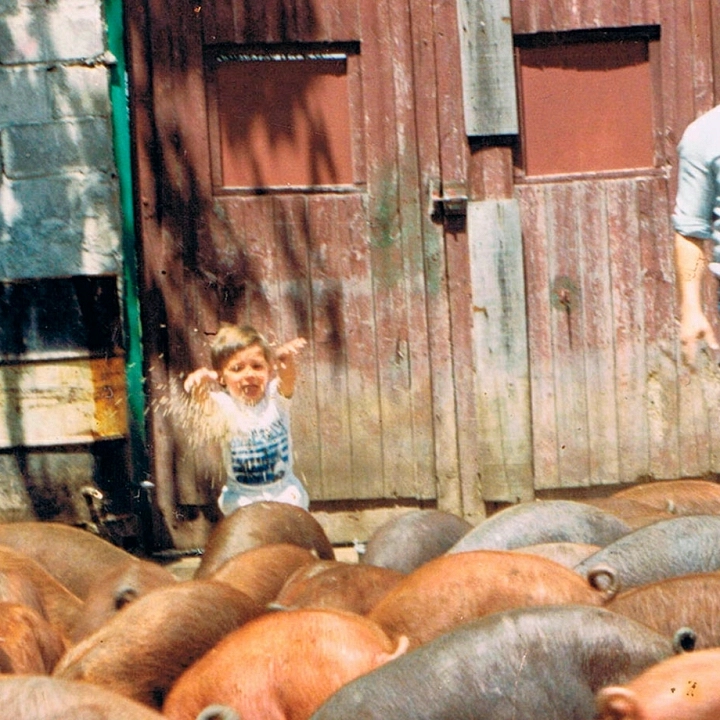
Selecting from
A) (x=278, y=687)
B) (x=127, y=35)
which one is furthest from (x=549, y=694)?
(x=127, y=35)

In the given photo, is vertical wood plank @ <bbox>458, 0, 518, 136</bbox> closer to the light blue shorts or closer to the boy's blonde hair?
the boy's blonde hair

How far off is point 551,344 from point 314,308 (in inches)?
41.4

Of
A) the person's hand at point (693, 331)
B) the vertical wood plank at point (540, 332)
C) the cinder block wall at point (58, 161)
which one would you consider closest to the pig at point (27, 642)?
the person's hand at point (693, 331)

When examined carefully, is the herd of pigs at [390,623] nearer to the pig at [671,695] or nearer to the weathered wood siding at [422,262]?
the pig at [671,695]

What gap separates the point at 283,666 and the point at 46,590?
153 cm

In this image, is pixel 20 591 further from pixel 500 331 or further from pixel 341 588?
pixel 500 331

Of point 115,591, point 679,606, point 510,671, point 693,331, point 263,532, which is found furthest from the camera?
point 263,532

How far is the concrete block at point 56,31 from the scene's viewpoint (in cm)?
674

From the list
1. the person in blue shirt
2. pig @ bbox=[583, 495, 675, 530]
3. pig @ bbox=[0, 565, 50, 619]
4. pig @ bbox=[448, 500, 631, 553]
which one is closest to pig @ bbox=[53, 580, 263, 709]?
pig @ bbox=[0, 565, 50, 619]

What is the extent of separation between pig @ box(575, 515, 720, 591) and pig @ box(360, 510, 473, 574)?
3.16ft

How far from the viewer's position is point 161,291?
22.7ft

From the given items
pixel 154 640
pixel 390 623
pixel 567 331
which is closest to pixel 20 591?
pixel 154 640

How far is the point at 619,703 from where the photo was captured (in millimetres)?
3010

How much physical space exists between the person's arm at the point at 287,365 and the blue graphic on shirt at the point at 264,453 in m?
0.20
